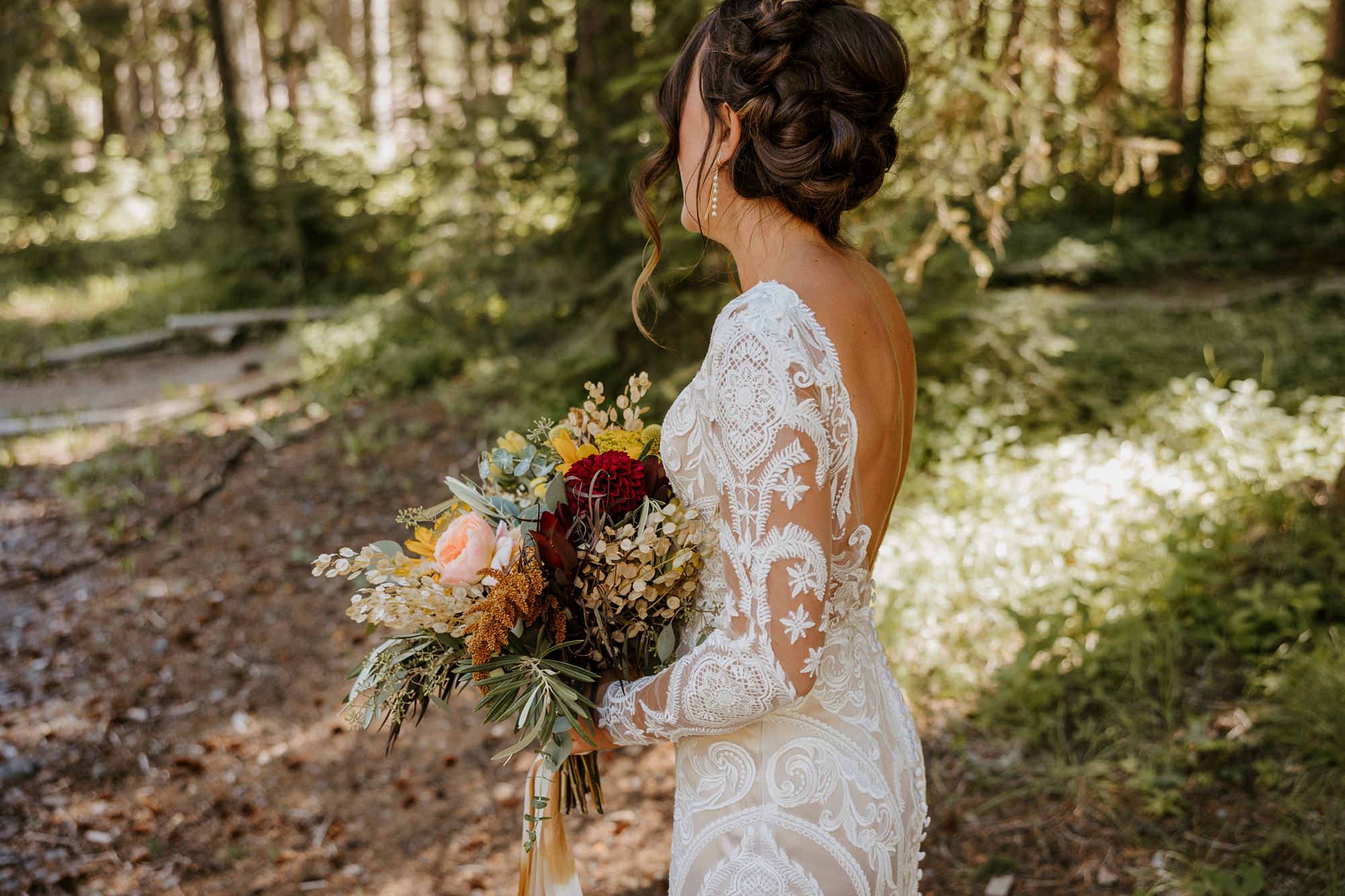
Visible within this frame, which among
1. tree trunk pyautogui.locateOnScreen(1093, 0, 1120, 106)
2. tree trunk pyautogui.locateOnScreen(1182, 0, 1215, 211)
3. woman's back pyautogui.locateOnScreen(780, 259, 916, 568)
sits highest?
tree trunk pyautogui.locateOnScreen(1093, 0, 1120, 106)

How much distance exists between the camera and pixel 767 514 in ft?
5.03

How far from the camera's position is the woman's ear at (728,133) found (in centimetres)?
168

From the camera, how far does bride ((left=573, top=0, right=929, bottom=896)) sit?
5.09ft

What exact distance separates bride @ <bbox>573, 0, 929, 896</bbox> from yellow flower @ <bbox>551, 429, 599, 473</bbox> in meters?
0.21

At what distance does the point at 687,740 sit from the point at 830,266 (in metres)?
0.95

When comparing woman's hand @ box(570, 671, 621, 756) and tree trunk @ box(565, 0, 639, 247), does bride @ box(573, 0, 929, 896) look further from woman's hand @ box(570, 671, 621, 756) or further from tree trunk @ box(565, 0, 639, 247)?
tree trunk @ box(565, 0, 639, 247)

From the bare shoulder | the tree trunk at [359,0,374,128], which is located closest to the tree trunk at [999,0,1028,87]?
the bare shoulder

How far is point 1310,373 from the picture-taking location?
7.43 meters

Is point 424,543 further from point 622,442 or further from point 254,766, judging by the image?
point 254,766

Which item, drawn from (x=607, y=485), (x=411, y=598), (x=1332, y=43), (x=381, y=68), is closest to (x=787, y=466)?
(x=607, y=485)

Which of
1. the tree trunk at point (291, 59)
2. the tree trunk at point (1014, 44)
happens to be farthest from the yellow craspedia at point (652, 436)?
the tree trunk at point (291, 59)

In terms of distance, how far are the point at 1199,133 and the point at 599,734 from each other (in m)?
15.8

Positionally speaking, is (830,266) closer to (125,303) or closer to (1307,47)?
(125,303)

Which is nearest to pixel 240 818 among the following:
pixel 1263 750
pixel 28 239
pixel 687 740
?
pixel 687 740
